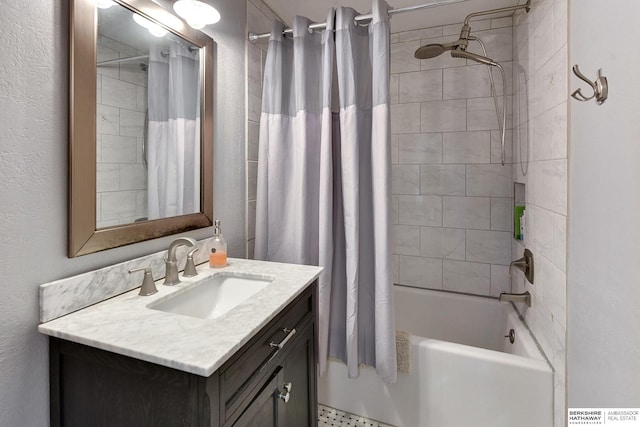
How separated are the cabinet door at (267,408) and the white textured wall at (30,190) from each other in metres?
0.58

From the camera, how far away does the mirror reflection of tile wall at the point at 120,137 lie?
983 millimetres

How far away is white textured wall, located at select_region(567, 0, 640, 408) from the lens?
834 mm

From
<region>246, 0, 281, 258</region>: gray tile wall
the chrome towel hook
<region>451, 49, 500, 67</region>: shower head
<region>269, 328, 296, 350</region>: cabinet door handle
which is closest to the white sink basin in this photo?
<region>269, 328, 296, 350</region>: cabinet door handle

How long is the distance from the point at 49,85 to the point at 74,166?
0.74ft

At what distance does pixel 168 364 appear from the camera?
666mm

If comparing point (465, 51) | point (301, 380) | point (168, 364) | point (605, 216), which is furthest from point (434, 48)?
point (168, 364)

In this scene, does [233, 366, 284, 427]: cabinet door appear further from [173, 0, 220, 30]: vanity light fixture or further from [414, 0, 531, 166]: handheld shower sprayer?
[414, 0, 531, 166]: handheld shower sprayer

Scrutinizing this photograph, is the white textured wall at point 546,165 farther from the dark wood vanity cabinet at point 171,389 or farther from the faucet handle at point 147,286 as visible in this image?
the faucet handle at point 147,286

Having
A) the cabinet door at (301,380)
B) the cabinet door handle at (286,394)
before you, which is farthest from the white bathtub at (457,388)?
the cabinet door handle at (286,394)

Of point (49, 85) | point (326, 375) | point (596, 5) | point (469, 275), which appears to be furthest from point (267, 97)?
point (469, 275)

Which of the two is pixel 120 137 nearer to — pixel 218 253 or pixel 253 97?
pixel 218 253

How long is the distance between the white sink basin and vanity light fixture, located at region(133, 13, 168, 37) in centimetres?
98

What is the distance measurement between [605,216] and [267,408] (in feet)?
3.99

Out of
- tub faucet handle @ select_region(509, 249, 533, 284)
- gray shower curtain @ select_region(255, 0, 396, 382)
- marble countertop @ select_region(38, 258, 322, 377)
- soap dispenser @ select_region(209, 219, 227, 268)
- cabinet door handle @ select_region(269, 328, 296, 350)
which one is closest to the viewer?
marble countertop @ select_region(38, 258, 322, 377)
